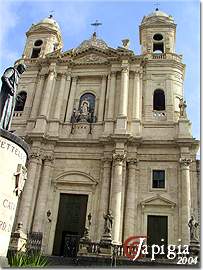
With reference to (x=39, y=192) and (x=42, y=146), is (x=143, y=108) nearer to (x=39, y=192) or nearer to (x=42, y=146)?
(x=42, y=146)

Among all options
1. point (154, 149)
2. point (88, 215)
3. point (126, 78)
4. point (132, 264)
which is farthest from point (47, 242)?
point (126, 78)

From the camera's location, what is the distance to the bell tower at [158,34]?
26.1m

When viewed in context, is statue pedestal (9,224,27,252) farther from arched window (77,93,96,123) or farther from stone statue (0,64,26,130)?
arched window (77,93,96,123)

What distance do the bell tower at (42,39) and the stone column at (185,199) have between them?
49.4 ft

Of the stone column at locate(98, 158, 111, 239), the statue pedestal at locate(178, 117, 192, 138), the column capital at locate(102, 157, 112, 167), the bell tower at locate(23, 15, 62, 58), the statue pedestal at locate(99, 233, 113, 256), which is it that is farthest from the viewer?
the bell tower at locate(23, 15, 62, 58)

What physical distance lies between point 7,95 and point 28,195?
1084 centimetres

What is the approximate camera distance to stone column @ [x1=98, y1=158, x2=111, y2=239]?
60.5 ft

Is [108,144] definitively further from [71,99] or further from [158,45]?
[158,45]

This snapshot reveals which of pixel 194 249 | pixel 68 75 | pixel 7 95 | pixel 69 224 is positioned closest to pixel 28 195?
pixel 69 224

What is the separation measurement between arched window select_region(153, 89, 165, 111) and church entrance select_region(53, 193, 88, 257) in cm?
794

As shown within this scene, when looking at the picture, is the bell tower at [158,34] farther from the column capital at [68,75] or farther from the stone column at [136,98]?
the column capital at [68,75]

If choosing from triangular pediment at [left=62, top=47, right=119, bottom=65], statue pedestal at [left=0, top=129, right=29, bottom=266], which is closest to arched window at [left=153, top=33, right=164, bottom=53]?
triangular pediment at [left=62, top=47, right=119, bottom=65]

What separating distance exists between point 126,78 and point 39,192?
9633 mm

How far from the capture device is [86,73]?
24.6 metres
